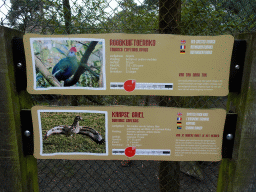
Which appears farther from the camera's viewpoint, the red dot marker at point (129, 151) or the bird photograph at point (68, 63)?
the red dot marker at point (129, 151)

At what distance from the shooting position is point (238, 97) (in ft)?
4.17

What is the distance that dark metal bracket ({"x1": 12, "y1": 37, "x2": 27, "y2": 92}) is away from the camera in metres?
1.20

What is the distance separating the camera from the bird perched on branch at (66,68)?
121 cm

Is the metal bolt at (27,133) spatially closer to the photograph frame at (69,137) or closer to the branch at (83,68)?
the photograph frame at (69,137)

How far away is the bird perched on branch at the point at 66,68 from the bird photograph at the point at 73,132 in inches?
11.7

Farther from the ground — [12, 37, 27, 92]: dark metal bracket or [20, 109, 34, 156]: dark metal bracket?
[12, 37, 27, 92]: dark metal bracket

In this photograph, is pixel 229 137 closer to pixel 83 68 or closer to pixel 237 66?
pixel 237 66

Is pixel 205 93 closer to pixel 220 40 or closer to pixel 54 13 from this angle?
pixel 220 40

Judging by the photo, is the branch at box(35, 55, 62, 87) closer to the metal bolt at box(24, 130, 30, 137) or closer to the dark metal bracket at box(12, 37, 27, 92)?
the dark metal bracket at box(12, 37, 27, 92)

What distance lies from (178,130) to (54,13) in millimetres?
1642

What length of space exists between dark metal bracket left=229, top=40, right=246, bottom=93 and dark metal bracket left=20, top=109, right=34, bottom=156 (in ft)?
5.25

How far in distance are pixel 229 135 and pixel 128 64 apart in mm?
998

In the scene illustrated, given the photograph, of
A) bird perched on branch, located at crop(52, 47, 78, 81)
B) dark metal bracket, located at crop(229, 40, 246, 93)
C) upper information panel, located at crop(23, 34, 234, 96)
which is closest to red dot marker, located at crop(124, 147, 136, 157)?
upper information panel, located at crop(23, 34, 234, 96)

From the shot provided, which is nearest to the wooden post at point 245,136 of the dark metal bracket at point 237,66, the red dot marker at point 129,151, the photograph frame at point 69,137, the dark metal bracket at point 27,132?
the dark metal bracket at point 237,66
